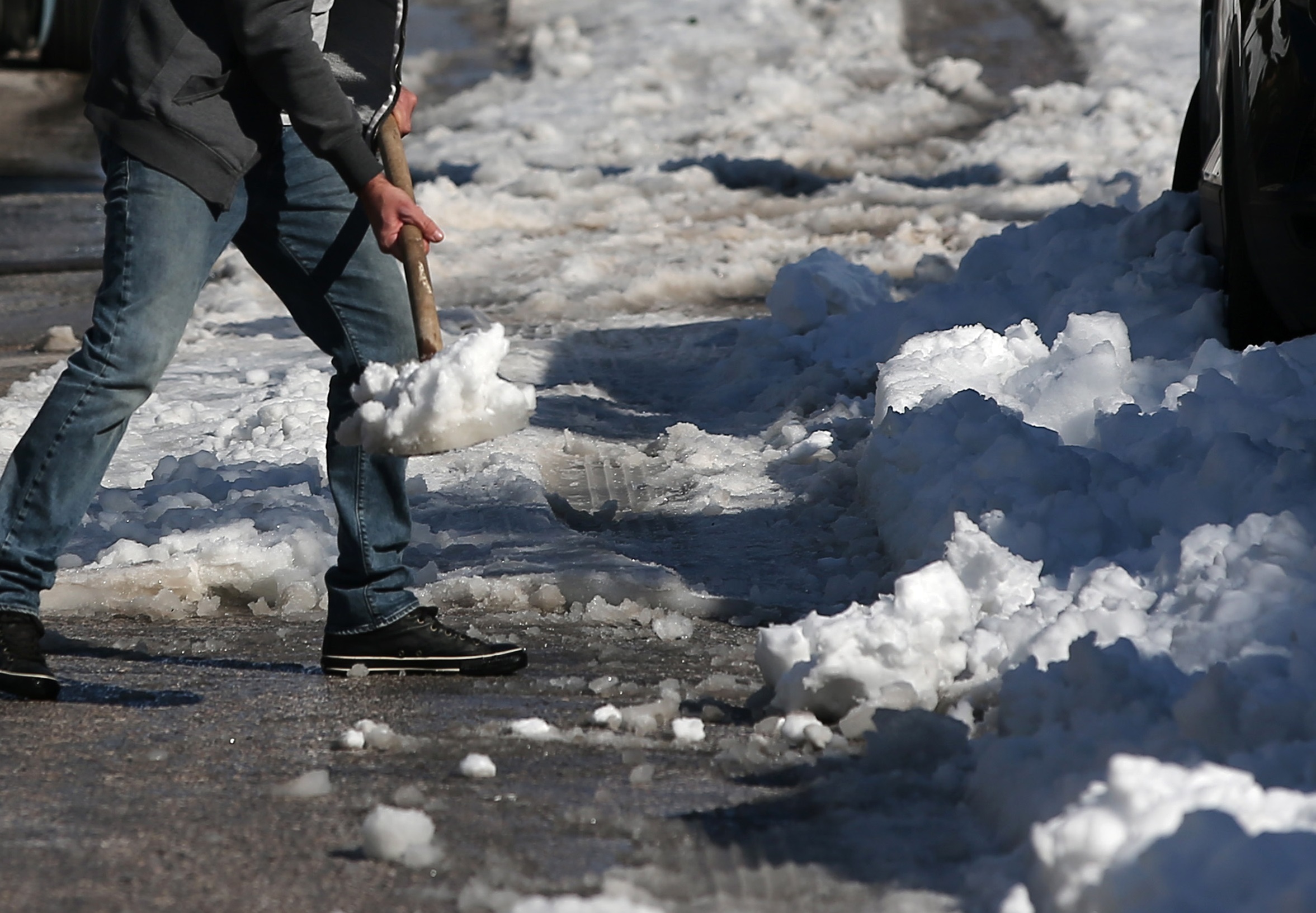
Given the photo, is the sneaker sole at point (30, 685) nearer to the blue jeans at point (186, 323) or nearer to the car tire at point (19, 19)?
the blue jeans at point (186, 323)

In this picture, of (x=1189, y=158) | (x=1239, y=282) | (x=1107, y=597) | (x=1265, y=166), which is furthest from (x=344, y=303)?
(x=1189, y=158)

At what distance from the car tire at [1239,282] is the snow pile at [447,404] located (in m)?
2.46

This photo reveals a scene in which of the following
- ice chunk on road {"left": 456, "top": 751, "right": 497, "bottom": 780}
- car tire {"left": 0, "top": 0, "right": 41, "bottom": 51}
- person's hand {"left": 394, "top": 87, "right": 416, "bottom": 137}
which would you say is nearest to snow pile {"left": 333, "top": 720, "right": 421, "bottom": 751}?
ice chunk on road {"left": 456, "top": 751, "right": 497, "bottom": 780}

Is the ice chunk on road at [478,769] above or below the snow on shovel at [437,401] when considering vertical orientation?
below

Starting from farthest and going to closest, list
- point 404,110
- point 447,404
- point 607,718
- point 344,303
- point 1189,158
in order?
1. point 1189,158
2. point 404,110
3. point 344,303
4. point 607,718
5. point 447,404

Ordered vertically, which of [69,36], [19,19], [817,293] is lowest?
[69,36]

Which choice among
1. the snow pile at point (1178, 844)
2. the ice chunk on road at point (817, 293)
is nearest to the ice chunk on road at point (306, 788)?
the snow pile at point (1178, 844)

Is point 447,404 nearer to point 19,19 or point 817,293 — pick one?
point 817,293

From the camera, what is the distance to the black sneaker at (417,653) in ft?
11.1

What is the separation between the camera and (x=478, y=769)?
2.78 m

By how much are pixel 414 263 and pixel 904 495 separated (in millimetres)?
1557

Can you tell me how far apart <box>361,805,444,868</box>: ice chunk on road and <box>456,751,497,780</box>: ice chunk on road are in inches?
12.4

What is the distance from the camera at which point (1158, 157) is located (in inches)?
430

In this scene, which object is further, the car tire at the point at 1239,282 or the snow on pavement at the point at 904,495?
the car tire at the point at 1239,282
